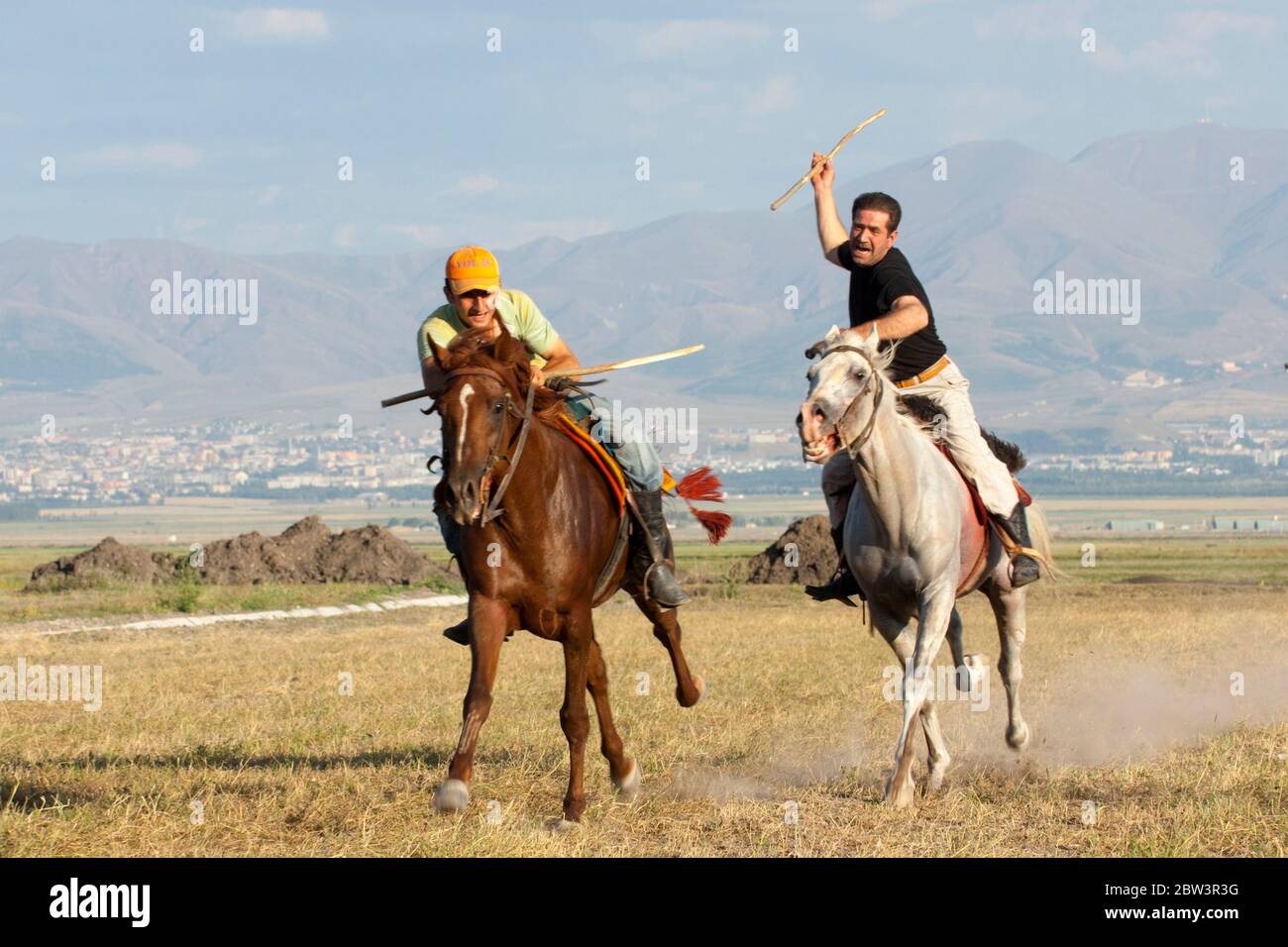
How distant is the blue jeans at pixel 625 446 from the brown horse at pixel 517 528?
1.80 feet

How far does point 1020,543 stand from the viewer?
12188 millimetres

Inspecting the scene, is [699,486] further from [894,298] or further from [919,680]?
[919,680]

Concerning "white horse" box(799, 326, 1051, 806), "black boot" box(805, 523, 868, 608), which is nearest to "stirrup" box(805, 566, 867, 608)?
"black boot" box(805, 523, 868, 608)

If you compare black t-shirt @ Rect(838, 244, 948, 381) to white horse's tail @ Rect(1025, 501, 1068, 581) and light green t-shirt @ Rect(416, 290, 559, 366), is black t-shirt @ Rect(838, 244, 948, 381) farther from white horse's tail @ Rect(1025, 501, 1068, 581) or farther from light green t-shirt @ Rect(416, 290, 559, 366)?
light green t-shirt @ Rect(416, 290, 559, 366)

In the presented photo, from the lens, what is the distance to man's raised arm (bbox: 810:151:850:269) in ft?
40.0

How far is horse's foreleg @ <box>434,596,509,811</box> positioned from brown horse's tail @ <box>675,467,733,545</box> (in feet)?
10.2

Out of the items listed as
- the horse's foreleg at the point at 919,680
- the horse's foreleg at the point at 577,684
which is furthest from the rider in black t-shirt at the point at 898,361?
the horse's foreleg at the point at 577,684

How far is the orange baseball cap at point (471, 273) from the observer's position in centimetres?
1018

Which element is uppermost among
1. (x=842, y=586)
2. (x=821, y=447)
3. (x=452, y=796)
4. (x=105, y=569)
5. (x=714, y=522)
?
(x=821, y=447)

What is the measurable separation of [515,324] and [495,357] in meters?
1.07

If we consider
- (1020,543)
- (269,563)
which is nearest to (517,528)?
(1020,543)

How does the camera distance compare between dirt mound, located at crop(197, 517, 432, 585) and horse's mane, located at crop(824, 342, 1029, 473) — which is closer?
horse's mane, located at crop(824, 342, 1029, 473)

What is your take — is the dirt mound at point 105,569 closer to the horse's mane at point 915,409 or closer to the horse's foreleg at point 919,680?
the horse's mane at point 915,409

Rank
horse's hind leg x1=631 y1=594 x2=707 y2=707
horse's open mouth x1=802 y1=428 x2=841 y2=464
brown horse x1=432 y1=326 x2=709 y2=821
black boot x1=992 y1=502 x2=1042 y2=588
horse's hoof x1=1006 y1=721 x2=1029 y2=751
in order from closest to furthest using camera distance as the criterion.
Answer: brown horse x1=432 y1=326 x2=709 y2=821
horse's open mouth x1=802 y1=428 x2=841 y2=464
black boot x1=992 y1=502 x2=1042 y2=588
horse's hind leg x1=631 y1=594 x2=707 y2=707
horse's hoof x1=1006 y1=721 x2=1029 y2=751
